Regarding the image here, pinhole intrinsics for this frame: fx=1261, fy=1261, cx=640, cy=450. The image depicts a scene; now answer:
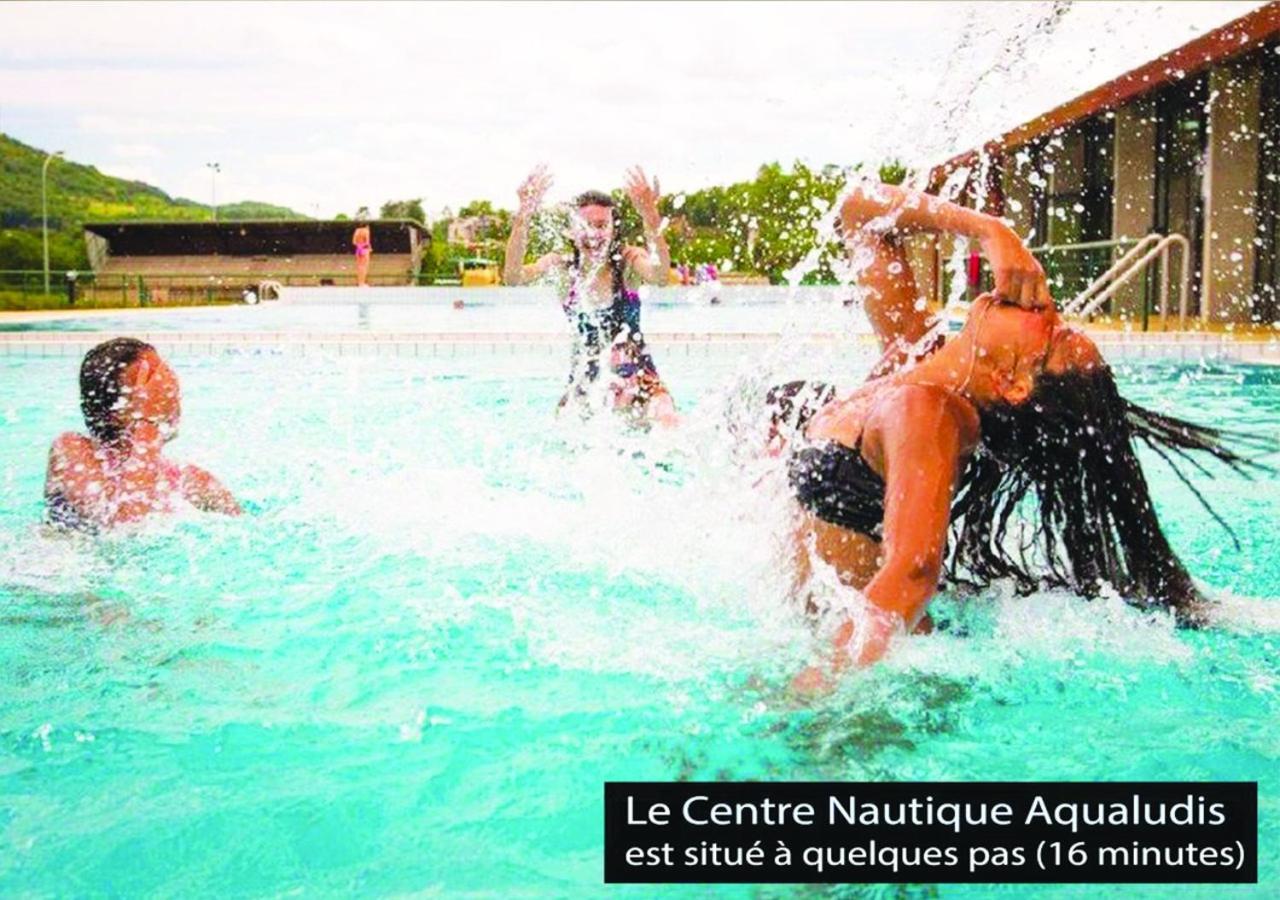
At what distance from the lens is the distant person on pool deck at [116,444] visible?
13.0 feet

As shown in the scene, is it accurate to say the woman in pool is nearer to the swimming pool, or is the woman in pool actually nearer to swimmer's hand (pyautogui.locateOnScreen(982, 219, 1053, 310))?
swimmer's hand (pyautogui.locateOnScreen(982, 219, 1053, 310))

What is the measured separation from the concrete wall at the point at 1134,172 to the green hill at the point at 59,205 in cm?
3507

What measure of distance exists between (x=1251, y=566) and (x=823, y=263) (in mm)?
1981

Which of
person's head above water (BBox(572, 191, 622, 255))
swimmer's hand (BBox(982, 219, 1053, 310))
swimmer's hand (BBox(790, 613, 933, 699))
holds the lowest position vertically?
swimmer's hand (BBox(790, 613, 933, 699))

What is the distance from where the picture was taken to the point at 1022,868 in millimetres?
2074

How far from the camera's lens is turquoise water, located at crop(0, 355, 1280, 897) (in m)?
2.24

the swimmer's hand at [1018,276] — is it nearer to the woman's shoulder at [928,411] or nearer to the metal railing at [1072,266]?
the woman's shoulder at [928,411]

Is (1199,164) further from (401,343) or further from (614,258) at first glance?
(614,258)

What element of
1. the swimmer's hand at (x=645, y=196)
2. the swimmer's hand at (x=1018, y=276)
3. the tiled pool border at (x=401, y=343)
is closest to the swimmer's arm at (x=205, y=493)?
the swimmer's hand at (x=645, y=196)

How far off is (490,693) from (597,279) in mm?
4108

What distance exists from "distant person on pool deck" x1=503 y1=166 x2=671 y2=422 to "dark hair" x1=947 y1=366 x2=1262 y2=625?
3770 mm

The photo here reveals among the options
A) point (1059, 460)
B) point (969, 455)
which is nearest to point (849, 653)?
point (969, 455)

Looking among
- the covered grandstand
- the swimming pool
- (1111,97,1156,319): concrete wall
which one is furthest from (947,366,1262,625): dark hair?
the covered grandstand

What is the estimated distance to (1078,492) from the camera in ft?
8.86
